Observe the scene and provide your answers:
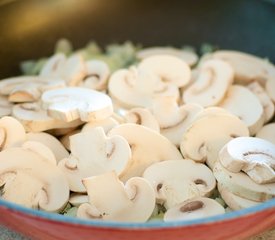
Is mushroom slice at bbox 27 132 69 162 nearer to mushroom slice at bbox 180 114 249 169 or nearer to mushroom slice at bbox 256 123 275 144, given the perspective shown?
mushroom slice at bbox 180 114 249 169

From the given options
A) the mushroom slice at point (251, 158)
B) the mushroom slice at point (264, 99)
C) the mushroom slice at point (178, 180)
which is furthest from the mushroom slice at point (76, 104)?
the mushroom slice at point (264, 99)

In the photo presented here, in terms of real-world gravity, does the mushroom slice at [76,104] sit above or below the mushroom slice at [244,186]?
above

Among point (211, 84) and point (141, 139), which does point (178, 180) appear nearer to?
point (141, 139)

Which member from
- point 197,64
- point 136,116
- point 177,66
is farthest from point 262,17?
point 136,116

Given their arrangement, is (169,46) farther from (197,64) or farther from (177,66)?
(177,66)

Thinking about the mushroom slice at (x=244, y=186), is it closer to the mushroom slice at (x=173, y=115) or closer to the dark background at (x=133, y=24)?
the mushroom slice at (x=173, y=115)

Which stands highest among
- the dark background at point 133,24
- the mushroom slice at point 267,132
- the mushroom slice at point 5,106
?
the dark background at point 133,24

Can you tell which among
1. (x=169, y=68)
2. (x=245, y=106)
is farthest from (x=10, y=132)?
(x=245, y=106)
